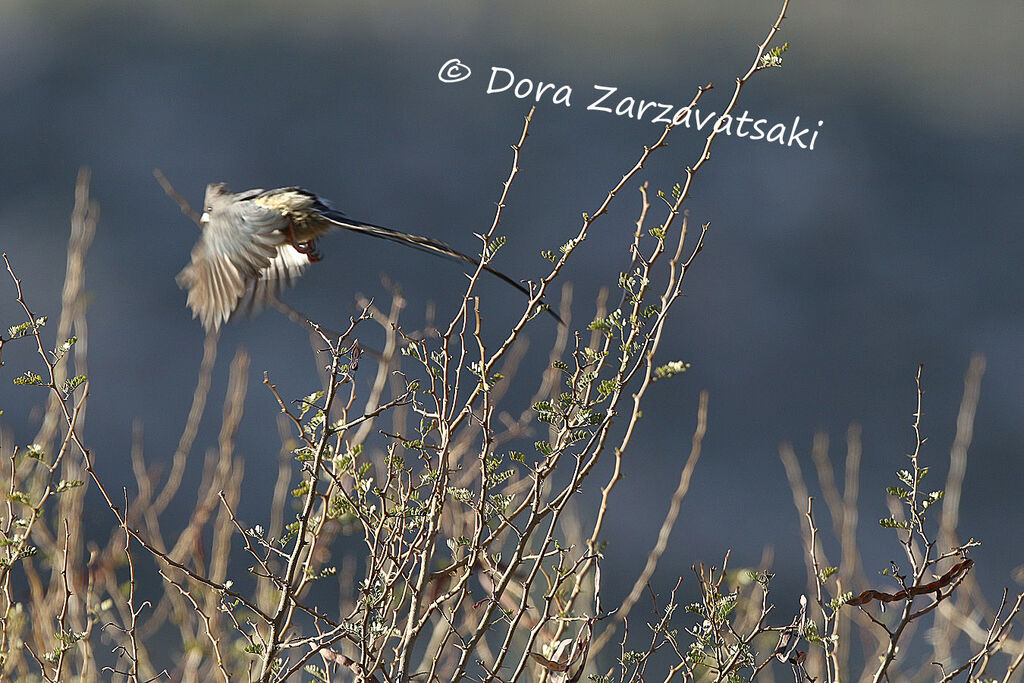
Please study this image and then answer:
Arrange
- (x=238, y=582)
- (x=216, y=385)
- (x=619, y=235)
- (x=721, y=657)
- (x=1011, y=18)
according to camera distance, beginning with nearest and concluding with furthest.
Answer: (x=721, y=657) → (x=238, y=582) → (x=216, y=385) → (x=619, y=235) → (x=1011, y=18)

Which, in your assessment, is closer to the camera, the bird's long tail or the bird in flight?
the bird's long tail

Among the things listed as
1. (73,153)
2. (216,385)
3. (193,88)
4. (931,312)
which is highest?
(931,312)

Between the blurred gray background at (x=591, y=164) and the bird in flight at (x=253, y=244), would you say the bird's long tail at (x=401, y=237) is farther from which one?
the blurred gray background at (x=591, y=164)

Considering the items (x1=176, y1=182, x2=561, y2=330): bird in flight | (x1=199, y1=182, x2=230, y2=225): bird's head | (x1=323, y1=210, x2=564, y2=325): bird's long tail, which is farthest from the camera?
(x1=199, y1=182, x2=230, y2=225): bird's head

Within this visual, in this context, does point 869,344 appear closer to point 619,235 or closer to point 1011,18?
point 619,235

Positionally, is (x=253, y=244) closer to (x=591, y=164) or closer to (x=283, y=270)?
(x=283, y=270)

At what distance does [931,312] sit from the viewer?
5.19m

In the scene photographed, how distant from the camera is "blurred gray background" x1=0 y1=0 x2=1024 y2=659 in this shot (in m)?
4.89

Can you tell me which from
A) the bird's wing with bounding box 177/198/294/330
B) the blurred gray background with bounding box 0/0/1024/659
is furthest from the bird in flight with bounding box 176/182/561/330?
the blurred gray background with bounding box 0/0/1024/659

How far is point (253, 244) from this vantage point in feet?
8.57

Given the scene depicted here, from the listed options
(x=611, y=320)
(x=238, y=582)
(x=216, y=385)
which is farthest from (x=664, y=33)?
(x=611, y=320)

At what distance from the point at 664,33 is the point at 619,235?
1.06 m

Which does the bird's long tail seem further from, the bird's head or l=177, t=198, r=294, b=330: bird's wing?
the bird's head

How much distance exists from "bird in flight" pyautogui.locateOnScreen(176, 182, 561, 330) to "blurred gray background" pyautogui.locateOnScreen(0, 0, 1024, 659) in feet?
5.82
